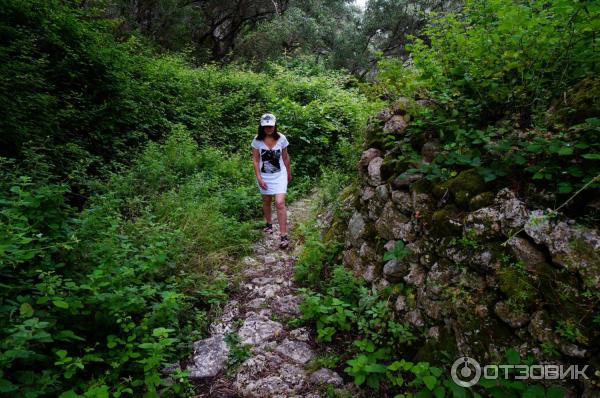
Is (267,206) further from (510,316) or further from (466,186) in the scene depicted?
(510,316)

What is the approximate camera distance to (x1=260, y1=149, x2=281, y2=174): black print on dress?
17.8ft

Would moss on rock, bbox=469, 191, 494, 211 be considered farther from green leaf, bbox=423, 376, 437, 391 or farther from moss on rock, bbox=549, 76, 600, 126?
green leaf, bbox=423, 376, 437, 391

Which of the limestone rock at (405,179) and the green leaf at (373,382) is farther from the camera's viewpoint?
the limestone rock at (405,179)

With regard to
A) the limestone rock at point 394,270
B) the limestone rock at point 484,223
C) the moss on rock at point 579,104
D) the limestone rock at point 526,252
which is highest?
the moss on rock at point 579,104

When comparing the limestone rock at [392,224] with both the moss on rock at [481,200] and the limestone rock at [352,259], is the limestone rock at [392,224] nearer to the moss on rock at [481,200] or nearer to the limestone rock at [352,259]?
the limestone rock at [352,259]

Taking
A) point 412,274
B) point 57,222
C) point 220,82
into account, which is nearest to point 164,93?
point 220,82

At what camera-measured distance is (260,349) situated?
10.8 ft

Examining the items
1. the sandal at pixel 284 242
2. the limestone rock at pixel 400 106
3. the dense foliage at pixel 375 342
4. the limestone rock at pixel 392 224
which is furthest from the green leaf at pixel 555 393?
the sandal at pixel 284 242

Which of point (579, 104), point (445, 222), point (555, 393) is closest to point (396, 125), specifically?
point (445, 222)

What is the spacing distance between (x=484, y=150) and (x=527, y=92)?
807mm

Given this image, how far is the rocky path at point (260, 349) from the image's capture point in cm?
288

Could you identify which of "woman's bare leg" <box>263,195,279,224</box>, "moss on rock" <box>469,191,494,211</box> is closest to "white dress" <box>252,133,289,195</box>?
"woman's bare leg" <box>263,195,279,224</box>

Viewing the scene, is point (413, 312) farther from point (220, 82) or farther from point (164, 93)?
point (220, 82)

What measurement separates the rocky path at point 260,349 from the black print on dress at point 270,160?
1.73 metres
